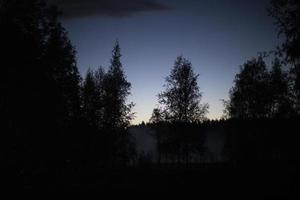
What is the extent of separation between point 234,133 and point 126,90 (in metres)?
16.4

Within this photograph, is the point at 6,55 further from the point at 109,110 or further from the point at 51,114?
the point at 109,110

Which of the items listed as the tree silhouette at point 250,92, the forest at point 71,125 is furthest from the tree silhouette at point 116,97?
the tree silhouette at point 250,92

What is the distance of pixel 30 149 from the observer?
25.1m

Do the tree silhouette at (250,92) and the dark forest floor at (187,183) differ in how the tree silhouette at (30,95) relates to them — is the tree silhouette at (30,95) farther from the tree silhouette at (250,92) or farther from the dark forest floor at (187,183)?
the tree silhouette at (250,92)

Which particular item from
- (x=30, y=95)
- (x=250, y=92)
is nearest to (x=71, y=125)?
(x=30, y=95)

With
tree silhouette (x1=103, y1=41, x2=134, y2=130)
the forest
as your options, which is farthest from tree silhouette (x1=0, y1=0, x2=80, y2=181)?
tree silhouette (x1=103, y1=41, x2=134, y2=130)

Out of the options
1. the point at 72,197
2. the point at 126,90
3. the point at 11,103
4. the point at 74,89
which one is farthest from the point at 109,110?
the point at 72,197

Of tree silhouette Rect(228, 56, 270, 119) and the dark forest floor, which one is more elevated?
tree silhouette Rect(228, 56, 270, 119)

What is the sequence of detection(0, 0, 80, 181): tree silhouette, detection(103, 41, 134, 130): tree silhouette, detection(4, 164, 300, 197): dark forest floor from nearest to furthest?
→ 1. detection(4, 164, 300, 197): dark forest floor
2. detection(0, 0, 80, 181): tree silhouette
3. detection(103, 41, 134, 130): tree silhouette

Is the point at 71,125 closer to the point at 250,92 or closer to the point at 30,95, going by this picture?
the point at 30,95

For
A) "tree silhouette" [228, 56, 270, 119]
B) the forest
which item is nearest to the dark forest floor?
the forest

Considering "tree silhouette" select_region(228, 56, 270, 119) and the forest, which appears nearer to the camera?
the forest

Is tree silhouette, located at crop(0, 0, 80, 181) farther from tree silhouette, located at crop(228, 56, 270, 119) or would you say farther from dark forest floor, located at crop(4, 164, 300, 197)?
tree silhouette, located at crop(228, 56, 270, 119)

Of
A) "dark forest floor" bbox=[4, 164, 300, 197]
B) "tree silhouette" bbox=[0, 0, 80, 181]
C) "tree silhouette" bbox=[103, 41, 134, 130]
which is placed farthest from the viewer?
"tree silhouette" bbox=[103, 41, 134, 130]
